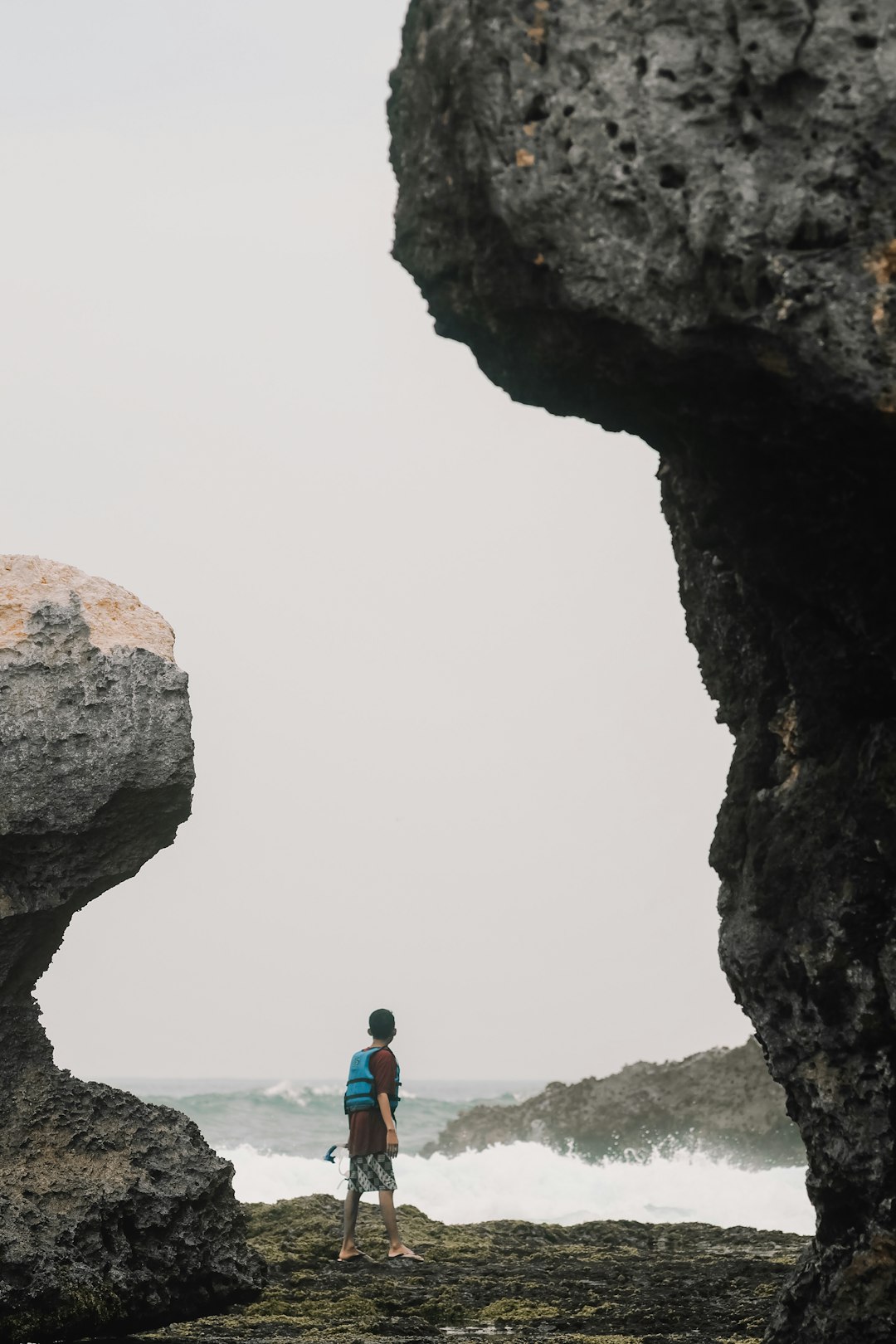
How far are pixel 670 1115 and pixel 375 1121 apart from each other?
15.1 m

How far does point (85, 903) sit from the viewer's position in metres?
9.45

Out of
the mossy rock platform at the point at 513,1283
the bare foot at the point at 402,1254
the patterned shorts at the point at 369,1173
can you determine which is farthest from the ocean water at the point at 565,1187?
the patterned shorts at the point at 369,1173

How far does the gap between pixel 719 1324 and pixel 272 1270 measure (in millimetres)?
3691

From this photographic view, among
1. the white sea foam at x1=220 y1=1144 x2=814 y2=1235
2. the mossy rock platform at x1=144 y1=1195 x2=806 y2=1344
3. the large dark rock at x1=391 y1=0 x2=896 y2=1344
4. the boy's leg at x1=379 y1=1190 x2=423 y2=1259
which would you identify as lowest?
the white sea foam at x1=220 y1=1144 x2=814 y2=1235

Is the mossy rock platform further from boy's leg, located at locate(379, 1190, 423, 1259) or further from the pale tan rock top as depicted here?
the pale tan rock top

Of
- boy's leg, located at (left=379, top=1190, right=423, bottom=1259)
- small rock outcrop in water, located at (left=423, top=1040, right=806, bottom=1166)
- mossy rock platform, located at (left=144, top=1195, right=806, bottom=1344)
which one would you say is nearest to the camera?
mossy rock platform, located at (left=144, top=1195, right=806, bottom=1344)

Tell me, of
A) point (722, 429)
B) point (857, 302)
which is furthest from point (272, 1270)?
point (857, 302)

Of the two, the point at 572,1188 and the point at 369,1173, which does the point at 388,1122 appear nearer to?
the point at 369,1173

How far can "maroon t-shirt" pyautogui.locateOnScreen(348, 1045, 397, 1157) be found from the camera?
1030 centimetres

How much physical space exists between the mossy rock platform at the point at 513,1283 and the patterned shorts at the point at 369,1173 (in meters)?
0.58

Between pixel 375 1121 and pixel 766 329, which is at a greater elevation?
pixel 766 329

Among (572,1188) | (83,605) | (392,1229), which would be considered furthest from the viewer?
(572,1188)

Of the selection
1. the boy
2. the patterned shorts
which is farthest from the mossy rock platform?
the patterned shorts

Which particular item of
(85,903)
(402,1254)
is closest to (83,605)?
(85,903)
